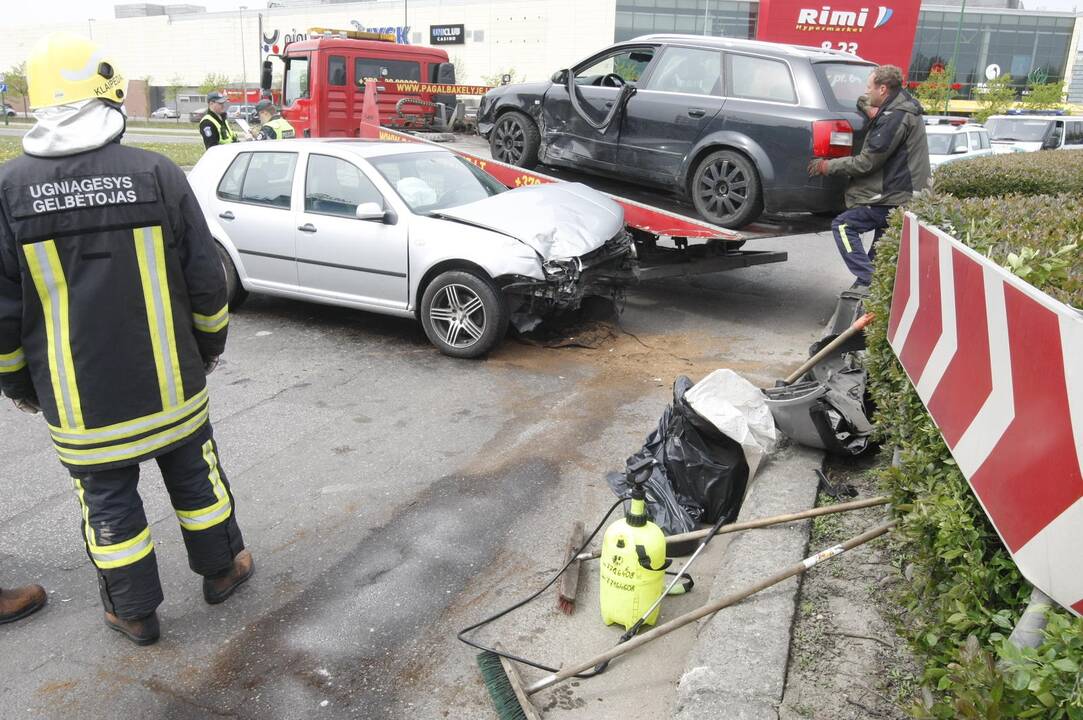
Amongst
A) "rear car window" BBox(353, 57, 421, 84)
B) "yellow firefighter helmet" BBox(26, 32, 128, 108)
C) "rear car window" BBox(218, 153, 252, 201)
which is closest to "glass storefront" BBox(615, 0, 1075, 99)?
"rear car window" BBox(353, 57, 421, 84)

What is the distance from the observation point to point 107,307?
3066 mm

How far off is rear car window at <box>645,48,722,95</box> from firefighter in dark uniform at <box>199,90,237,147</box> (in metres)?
5.72

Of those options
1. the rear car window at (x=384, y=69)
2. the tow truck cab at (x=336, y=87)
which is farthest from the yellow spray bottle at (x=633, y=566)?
the rear car window at (x=384, y=69)

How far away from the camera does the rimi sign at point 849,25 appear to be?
29359mm

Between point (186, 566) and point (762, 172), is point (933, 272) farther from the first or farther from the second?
point (762, 172)

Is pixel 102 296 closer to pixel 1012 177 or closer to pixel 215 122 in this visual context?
pixel 215 122

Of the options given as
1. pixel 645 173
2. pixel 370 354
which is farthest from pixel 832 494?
pixel 645 173

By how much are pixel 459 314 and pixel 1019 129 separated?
65.8 ft

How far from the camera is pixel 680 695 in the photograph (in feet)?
8.99

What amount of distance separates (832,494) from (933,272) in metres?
1.36

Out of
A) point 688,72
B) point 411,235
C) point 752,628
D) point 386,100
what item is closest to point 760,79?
point 688,72

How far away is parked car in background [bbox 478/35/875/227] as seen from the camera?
7090 mm

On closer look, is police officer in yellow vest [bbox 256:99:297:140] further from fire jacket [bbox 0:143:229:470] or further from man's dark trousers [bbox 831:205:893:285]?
fire jacket [bbox 0:143:229:470]

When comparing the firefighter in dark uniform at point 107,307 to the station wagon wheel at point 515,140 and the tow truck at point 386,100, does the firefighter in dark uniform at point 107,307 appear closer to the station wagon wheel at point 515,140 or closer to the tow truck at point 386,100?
the tow truck at point 386,100
